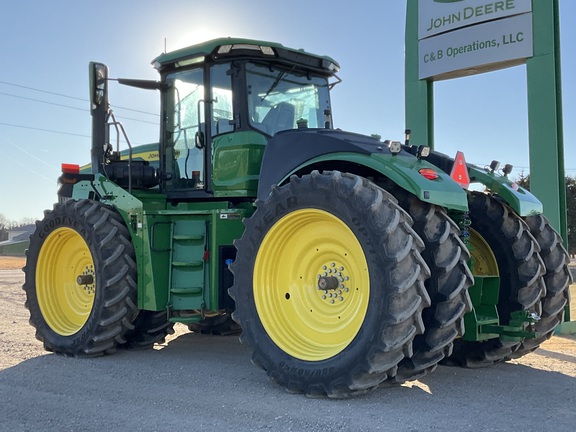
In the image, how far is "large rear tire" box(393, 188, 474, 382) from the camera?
4965mm

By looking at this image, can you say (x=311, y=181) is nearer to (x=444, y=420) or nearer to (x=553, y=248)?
(x=444, y=420)

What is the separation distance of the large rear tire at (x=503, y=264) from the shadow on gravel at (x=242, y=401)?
0.19 m

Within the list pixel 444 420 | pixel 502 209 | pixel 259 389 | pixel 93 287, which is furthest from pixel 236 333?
pixel 444 420

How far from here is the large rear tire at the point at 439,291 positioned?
4965 mm

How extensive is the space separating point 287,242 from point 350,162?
0.86 m

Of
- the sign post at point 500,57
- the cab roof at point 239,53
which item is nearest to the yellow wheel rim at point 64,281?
the cab roof at point 239,53

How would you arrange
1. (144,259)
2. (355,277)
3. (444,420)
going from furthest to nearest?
(144,259) → (355,277) → (444,420)

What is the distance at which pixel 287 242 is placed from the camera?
574 centimetres

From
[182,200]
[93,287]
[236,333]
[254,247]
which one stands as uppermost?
[182,200]

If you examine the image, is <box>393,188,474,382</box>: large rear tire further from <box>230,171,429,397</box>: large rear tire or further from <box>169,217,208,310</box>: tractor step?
<box>169,217,208,310</box>: tractor step

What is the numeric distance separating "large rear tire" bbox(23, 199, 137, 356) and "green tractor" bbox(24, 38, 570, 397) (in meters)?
0.02

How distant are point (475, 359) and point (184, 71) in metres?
4.18

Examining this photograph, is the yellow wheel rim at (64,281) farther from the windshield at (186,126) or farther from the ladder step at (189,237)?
the windshield at (186,126)

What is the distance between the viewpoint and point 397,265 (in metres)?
4.78
